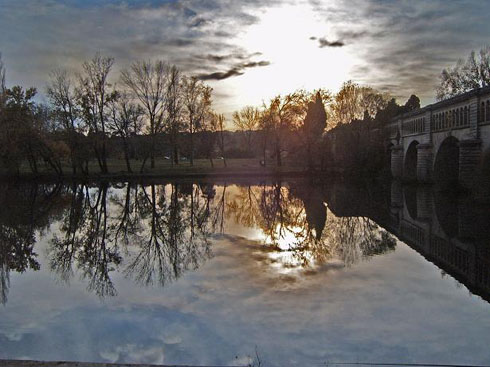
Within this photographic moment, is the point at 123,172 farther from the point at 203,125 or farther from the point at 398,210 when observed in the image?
the point at 398,210

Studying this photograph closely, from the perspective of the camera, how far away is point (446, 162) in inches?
1633

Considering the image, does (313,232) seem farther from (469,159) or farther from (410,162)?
(410,162)

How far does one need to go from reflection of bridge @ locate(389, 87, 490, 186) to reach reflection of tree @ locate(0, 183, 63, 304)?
27.5m

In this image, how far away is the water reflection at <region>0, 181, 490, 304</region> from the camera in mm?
11703

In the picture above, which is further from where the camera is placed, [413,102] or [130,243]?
[413,102]

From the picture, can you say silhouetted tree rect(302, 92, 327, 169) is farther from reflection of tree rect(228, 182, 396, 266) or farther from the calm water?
the calm water

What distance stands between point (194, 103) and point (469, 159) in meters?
40.7

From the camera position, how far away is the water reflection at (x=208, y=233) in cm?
1170

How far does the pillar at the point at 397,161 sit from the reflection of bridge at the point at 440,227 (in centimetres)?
2312

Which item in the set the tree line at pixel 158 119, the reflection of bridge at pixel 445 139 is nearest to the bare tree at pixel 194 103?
the tree line at pixel 158 119

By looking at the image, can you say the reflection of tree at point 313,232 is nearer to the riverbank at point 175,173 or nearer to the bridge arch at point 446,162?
the bridge arch at point 446,162

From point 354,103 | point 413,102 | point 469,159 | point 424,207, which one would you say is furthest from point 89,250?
point 413,102

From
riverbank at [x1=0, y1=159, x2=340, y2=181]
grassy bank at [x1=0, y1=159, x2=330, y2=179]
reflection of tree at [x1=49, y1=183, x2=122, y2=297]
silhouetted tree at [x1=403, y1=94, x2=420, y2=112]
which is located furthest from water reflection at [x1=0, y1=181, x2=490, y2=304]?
silhouetted tree at [x1=403, y1=94, x2=420, y2=112]

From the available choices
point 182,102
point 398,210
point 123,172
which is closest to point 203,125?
point 182,102
